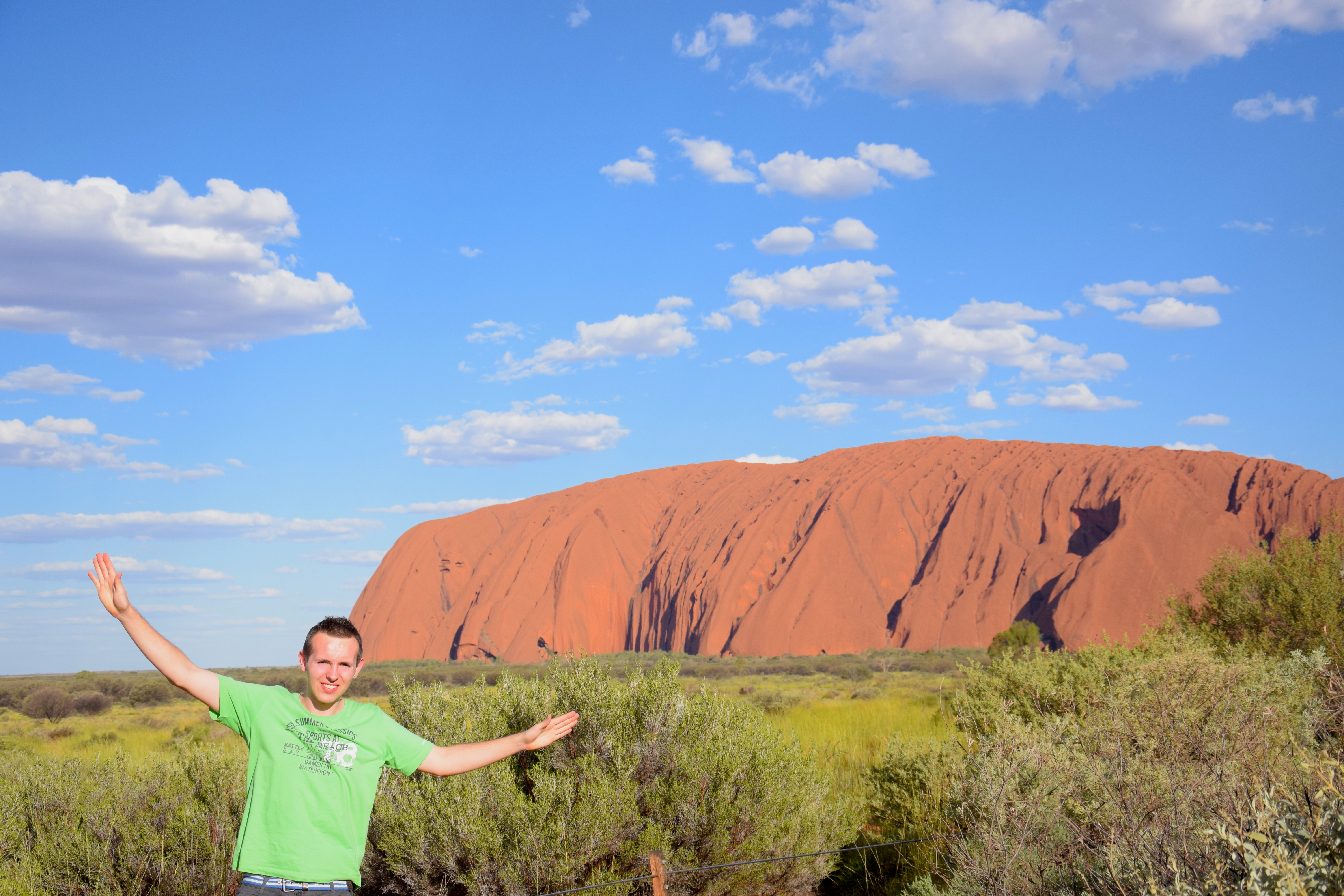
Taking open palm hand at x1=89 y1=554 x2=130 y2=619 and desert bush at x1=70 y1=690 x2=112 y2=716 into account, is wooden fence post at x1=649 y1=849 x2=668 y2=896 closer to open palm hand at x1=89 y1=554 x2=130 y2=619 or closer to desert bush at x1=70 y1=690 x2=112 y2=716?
open palm hand at x1=89 y1=554 x2=130 y2=619

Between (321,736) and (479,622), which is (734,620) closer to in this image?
(479,622)

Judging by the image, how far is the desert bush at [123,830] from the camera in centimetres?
621

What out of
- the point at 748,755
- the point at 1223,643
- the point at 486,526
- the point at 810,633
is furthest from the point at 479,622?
the point at 748,755

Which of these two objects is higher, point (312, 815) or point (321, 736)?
point (321, 736)

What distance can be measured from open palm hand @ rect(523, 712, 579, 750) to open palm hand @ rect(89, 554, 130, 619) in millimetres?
1355

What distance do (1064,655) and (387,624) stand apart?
229 feet

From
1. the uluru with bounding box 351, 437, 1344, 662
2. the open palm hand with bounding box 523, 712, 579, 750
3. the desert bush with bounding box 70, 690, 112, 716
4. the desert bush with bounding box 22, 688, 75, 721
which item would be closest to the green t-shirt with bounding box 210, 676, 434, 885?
the open palm hand with bounding box 523, 712, 579, 750

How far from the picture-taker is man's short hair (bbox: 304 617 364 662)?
2.86 m

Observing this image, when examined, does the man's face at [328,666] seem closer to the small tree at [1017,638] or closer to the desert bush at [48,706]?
the desert bush at [48,706]

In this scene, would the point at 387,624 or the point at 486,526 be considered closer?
the point at 387,624

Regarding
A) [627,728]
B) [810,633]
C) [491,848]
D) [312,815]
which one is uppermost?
[312,815]

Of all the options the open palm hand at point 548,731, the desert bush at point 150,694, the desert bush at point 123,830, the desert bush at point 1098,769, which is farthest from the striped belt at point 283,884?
the desert bush at point 150,694

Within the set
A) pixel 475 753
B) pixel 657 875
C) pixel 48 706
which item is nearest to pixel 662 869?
pixel 657 875

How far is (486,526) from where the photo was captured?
78.2 m
